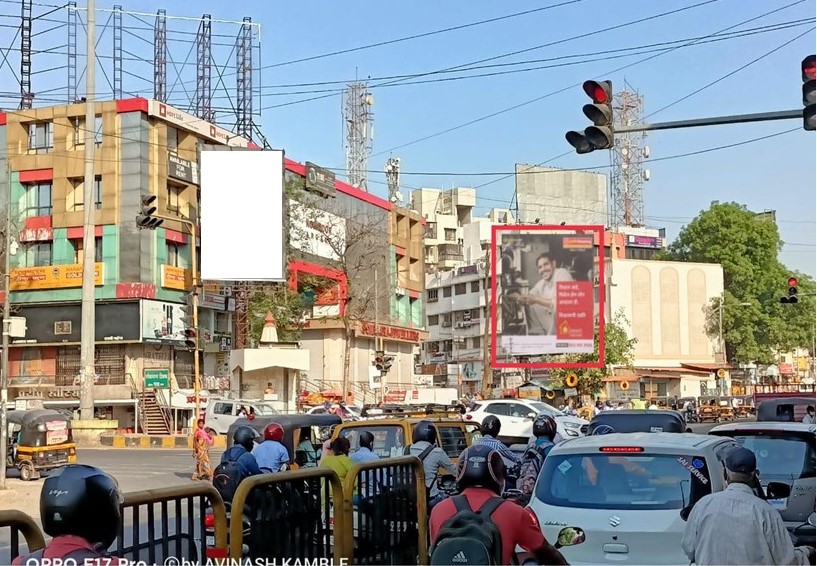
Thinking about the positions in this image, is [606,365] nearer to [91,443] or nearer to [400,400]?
[400,400]

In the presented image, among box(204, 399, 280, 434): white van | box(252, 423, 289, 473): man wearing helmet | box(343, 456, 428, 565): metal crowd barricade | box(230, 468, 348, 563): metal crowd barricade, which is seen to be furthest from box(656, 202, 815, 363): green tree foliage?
box(230, 468, 348, 563): metal crowd barricade

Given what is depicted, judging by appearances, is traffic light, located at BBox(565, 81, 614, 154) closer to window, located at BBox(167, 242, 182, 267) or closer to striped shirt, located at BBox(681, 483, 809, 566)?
striped shirt, located at BBox(681, 483, 809, 566)

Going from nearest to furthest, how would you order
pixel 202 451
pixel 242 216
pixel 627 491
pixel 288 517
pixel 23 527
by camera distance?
pixel 23 527
pixel 288 517
pixel 627 491
pixel 202 451
pixel 242 216

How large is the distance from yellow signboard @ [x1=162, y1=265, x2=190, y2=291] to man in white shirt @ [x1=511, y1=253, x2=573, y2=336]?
65.3 ft

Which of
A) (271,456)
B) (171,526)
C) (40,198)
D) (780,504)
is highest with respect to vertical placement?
(40,198)

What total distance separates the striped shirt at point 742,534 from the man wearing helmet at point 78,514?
10.0 ft

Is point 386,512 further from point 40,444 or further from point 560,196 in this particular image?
point 560,196

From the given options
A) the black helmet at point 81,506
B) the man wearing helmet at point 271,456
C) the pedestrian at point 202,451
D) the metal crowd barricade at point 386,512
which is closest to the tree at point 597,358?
the pedestrian at point 202,451

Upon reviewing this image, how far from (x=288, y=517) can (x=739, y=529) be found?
2499 mm

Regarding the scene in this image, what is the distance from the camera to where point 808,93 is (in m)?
14.1

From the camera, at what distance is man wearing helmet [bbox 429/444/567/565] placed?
5.19 meters

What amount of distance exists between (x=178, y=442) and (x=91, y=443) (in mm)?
3132

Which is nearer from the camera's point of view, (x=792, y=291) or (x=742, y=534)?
(x=742, y=534)

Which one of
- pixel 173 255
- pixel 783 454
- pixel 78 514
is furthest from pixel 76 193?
pixel 78 514
